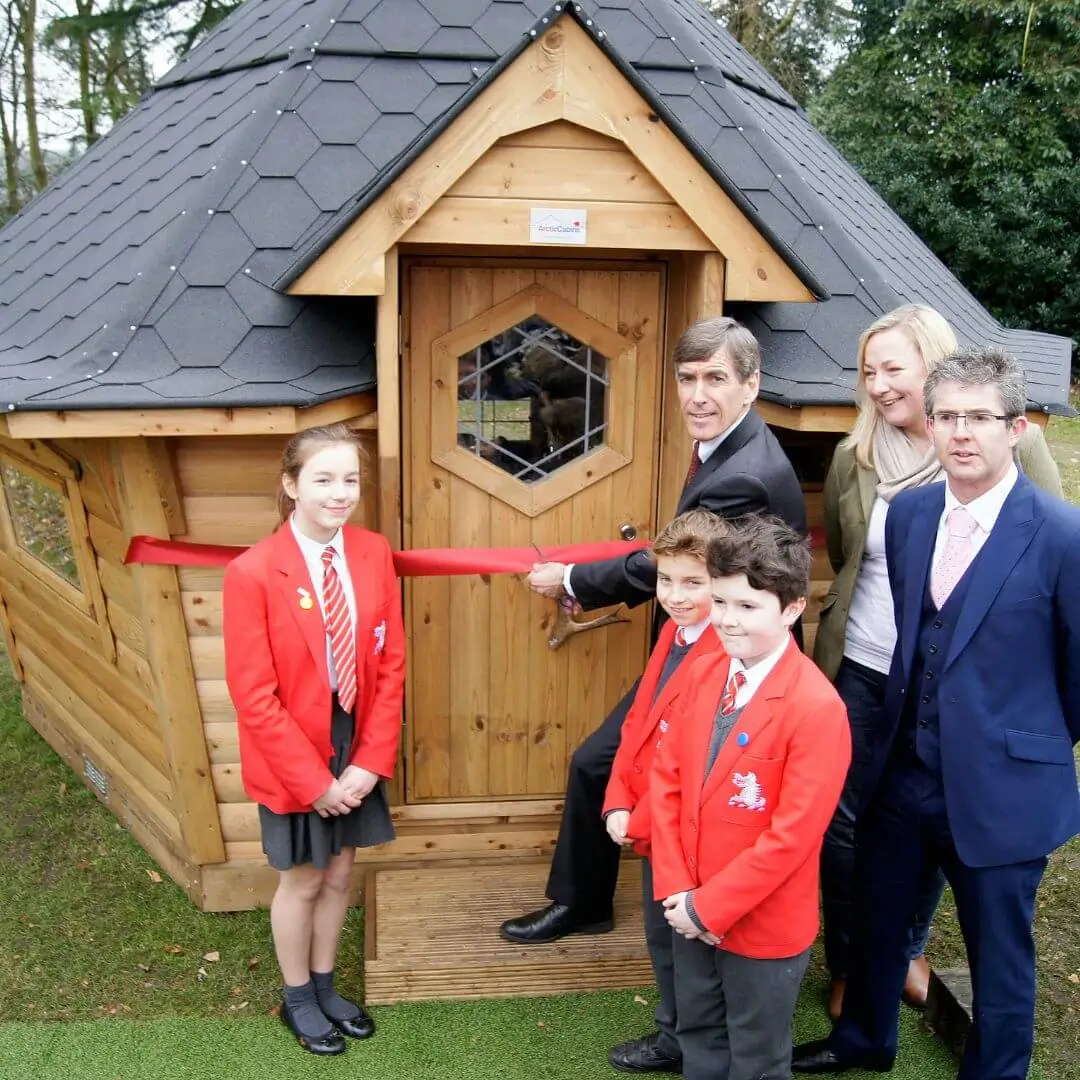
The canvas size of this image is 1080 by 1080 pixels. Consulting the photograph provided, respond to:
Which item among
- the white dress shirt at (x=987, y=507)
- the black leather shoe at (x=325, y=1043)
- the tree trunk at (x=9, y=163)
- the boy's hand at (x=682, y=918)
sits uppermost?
the tree trunk at (x=9, y=163)

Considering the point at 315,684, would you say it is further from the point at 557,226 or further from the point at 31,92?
the point at 31,92

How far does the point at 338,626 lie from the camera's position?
11.0 ft

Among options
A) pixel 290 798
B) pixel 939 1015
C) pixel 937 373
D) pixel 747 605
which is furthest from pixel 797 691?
pixel 939 1015

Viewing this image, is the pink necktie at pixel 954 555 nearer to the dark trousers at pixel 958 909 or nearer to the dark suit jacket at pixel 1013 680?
the dark suit jacket at pixel 1013 680

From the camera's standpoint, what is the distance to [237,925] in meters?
4.45

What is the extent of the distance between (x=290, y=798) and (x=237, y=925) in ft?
4.85

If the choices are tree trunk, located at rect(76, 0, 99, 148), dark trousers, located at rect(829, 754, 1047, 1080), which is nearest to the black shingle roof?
dark trousers, located at rect(829, 754, 1047, 1080)

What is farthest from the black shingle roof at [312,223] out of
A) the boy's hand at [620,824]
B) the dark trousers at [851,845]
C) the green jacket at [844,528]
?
the boy's hand at [620,824]

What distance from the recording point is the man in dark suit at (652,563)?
3.14 meters

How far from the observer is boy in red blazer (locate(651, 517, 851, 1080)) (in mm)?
2650

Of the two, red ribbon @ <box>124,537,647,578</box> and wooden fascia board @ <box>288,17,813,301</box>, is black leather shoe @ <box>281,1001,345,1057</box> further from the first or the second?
wooden fascia board @ <box>288,17,813,301</box>

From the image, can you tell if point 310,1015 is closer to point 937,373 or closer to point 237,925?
point 237,925

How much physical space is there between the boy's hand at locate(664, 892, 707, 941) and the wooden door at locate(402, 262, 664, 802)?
1.79 meters

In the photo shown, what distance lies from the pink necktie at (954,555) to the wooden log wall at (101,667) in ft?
9.25
